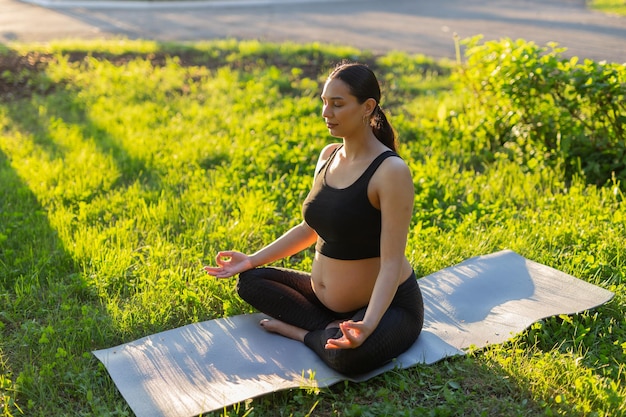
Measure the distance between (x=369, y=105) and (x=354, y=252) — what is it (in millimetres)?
674

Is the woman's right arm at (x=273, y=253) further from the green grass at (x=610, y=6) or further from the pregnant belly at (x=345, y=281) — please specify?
the green grass at (x=610, y=6)

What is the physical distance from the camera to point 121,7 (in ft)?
53.6

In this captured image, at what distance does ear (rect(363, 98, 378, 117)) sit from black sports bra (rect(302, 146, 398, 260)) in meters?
0.20

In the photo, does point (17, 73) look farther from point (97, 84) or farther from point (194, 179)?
point (194, 179)

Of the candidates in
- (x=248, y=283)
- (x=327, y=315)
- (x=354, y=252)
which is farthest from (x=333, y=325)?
(x=248, y=283)

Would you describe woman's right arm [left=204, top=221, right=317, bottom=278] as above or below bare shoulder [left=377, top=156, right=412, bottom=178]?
below

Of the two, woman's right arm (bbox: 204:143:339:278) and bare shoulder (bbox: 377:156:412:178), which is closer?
bare shoulder (bbox: 377:156:412:178)

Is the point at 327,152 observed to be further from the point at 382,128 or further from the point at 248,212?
the point at 248,212

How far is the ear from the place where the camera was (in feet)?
11.1

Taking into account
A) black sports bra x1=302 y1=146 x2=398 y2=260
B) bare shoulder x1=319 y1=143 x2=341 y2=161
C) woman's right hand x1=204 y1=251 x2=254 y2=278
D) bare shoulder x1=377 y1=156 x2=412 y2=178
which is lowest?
woman's right hand x1=204 y1=251 x2=254 y2=278

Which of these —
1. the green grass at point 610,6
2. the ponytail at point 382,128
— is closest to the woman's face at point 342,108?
the ponytail at point 382,128

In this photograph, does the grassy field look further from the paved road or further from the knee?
the paved road

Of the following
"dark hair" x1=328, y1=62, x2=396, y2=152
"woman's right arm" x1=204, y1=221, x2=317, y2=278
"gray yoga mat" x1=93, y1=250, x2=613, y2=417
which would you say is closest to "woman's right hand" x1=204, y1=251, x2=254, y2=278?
"woman's right arm" x1=204, y1=221, x2=317, y2=278

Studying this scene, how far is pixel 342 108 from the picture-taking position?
3.37m
